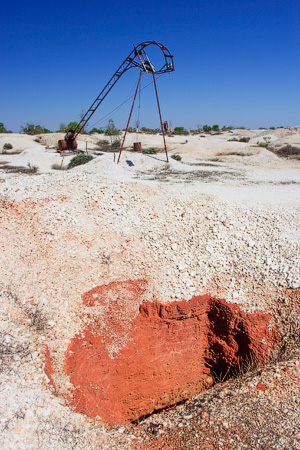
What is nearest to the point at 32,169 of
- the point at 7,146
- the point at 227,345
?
the point at 227,345

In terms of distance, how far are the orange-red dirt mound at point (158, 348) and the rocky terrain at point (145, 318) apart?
0.07 feet

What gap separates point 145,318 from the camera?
209 inches

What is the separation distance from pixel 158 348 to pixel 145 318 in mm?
622

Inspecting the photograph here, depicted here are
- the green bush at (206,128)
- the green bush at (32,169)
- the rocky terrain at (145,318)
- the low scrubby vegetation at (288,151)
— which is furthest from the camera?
the green bush at (206,128)

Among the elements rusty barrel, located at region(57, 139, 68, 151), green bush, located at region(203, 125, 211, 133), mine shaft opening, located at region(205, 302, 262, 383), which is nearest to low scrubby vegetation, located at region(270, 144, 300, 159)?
rusty barrel, located at region(57, 139, 68, 151)

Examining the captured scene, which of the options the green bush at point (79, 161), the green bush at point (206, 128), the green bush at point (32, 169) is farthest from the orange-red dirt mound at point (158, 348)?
the green bush at point (206, 128)

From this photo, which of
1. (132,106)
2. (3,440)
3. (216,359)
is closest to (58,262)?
(3,440)

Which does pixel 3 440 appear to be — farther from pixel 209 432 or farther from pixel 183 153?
pixel 183 153

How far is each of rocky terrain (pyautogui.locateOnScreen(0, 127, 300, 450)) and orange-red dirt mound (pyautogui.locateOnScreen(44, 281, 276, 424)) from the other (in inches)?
0.8

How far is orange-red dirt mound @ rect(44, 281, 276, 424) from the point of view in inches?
187

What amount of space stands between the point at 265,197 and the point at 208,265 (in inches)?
156

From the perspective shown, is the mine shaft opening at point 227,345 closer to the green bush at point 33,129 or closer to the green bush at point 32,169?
the green bush at point 32,169

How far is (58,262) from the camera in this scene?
5.54 metres

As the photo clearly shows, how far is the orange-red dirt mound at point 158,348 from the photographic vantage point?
4.74 meters
